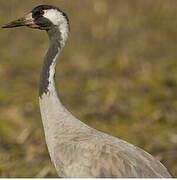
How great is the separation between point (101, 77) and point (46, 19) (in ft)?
15.3

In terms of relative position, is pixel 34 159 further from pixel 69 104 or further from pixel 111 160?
pixel 111 160

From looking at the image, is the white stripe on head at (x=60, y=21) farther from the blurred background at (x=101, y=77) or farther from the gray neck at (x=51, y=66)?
the blurred background at (x=101, y=77)

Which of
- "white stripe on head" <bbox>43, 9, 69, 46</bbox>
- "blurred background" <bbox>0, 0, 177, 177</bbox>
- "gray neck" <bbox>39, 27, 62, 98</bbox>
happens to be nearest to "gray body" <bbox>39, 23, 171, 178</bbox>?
"gray neck" <bbox>39, 27, 62, 98</bbox>

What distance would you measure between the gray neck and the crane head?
0.24 ft

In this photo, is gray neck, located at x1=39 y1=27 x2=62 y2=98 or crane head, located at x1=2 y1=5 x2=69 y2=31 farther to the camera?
crane head, located at x1=2 y1=5 x2=69 y2=31

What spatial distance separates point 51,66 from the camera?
17.6 feet

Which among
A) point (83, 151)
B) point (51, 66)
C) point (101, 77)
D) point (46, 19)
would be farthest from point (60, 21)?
point (101, 77)

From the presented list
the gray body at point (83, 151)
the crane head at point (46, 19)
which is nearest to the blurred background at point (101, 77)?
the gray body at point (83, 151)

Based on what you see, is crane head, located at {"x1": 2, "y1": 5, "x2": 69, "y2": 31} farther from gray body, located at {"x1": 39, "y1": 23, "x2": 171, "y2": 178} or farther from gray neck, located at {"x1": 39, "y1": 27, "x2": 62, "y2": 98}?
gray body, located at {"x1": 39, "y1": 23, "x2": 171, "y2": 178}

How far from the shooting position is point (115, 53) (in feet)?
37.6

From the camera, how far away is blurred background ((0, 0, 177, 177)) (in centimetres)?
773

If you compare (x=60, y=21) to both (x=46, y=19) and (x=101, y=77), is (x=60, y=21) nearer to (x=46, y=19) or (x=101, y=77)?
(x=46, y=19)

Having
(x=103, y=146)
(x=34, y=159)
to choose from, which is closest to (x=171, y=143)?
(x=34, y=159)

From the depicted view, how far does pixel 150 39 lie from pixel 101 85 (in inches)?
117
